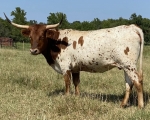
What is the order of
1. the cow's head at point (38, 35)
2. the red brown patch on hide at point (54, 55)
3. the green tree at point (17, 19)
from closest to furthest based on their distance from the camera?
1. the cow's head at point (38, 35)
2. the red brown patch on hide at point (54, 55)
3. the green tree at point (17, 19)

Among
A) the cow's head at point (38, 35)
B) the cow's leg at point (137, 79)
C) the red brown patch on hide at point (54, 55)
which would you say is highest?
the cow's head at point (38, 35)

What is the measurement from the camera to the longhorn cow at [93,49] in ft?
25.1

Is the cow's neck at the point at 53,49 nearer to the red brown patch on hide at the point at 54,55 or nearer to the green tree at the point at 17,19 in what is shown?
the red brown patch on hide at the point at 54,55

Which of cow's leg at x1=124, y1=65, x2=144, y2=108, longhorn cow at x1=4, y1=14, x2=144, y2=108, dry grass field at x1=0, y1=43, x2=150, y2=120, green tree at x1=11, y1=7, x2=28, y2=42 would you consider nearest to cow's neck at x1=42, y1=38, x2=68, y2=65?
longhorn cow at x1=4, y1=14, x2=144, y2=108

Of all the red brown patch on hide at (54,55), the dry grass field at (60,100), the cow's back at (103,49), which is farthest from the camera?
the red brown patch on hide at (54,55)

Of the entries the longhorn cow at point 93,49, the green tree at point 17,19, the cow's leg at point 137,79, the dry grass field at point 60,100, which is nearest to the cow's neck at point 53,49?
the longhorn cow at point 93,49

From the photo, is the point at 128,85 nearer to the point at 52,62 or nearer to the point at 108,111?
the point at 108,111

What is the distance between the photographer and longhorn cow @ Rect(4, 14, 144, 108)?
7.64 meters

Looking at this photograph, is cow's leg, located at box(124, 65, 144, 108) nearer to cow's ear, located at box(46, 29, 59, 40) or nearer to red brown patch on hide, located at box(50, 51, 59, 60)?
red brown patch on hide, located at box(50, 51, 59, 60)

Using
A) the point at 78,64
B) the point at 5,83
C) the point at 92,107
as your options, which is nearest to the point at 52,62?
the point at 78,64

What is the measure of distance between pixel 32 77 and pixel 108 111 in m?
4.96

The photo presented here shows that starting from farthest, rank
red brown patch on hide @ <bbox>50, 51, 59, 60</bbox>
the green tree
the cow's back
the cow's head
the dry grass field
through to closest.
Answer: the green tree < red brown patch on hide @ <bbox>50, 51, 59, 60</bbox> < the cow's head < the cow's back < the dry grass field

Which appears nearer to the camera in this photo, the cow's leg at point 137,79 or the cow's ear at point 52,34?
the cow's leg at point 137,79

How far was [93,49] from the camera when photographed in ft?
26.1
